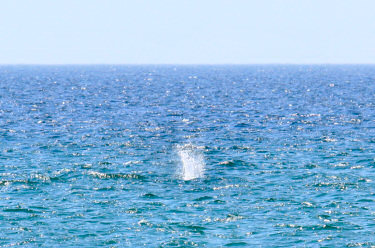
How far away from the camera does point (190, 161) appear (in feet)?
148

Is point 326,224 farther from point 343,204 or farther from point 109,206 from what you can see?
point 109,206

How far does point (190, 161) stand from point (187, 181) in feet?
23.5

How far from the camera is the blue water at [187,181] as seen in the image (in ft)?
90.2

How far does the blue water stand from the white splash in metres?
0.08

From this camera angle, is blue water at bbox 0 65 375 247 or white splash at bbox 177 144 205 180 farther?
white splash at bbox 177 144 205 180

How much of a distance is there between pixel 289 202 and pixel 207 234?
7.01m

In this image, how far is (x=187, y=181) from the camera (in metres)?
38.0

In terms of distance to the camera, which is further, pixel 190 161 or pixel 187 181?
pixel 190 161

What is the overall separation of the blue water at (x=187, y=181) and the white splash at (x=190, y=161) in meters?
0.08

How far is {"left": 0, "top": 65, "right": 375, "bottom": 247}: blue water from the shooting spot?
2748cm

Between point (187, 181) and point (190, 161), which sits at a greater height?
point (190, 161)

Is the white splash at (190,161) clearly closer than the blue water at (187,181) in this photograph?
No

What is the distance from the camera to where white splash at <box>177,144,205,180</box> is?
132 feet

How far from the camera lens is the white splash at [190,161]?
132 feet
